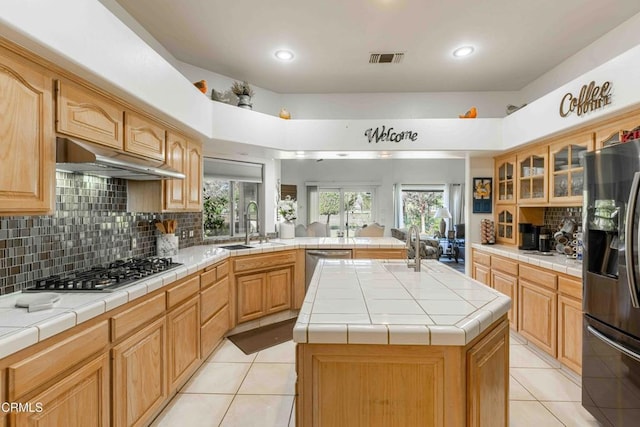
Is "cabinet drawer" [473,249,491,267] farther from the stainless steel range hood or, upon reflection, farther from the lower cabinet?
the stainless steel range hood

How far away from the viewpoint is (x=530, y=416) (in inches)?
80.4

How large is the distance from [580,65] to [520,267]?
2.13 m

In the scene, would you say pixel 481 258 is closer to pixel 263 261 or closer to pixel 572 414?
pixel 572 414

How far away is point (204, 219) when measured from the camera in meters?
3.89

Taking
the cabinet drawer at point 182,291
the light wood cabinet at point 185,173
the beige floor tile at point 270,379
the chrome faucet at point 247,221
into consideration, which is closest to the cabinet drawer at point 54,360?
the cabinet drawer at point 182,291

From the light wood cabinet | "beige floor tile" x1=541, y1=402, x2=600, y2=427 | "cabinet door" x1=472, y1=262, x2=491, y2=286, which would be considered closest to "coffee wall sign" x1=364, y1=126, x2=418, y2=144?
"cabinet door" x1=472, y1=262, x2=491, y2=286

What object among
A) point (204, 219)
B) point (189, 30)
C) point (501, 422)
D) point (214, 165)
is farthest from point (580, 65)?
point (204, 219)

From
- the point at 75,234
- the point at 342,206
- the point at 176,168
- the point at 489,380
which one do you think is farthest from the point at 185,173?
the point at 342,206

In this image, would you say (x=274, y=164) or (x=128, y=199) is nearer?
(x=128, y=199)

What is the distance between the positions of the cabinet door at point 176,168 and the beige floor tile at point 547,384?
10.5 feet

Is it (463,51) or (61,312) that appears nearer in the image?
(61,312)

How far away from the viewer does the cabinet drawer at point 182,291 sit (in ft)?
6.78

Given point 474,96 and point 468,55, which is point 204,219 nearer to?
point 468,55

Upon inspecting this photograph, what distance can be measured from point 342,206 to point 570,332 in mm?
6239
